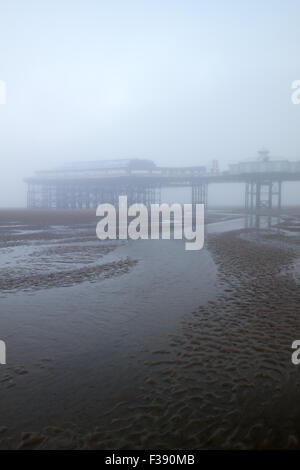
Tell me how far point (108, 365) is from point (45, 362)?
0.93 meters

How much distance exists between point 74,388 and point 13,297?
4.41 meters

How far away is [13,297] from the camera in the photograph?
751 centimetres

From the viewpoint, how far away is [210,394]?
366 centimetres

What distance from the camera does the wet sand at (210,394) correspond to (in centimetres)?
296

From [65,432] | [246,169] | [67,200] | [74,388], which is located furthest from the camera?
[67,200]

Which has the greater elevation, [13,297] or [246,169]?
[246,169]

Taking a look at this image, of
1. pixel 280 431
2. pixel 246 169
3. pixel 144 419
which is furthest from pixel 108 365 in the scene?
pixel 246 169

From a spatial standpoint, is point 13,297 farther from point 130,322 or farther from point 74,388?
point 74,388

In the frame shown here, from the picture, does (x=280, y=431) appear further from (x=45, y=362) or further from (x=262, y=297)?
(x=262, y=297)

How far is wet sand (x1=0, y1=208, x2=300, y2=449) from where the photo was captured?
2961 mm

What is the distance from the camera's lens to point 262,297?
290 inches

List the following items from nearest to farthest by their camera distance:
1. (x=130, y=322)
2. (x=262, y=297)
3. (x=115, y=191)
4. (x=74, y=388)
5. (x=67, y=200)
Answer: (x=74, y=388) → (x=130, y=322) → (x=262, y=297) → (x=115, y=191) → (x=67, y=200)
